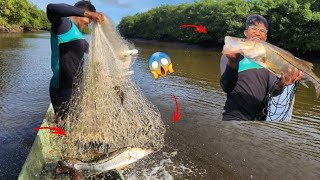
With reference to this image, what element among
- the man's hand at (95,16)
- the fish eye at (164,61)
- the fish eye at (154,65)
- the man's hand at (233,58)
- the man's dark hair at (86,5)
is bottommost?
the fish eye at (154,65)

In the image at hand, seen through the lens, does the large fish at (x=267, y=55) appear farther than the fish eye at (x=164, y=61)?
No

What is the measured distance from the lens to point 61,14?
572cm

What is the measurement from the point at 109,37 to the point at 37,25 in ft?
348

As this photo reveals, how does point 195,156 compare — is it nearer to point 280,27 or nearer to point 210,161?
point 210,161

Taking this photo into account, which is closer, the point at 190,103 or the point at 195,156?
the point at 195,156

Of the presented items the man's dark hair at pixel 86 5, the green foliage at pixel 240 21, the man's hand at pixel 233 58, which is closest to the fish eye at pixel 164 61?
the man's dark hair at pixel 86 5

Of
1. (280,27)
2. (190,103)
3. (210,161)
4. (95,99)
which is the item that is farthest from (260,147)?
(280,27)

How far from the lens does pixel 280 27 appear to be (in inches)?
1656

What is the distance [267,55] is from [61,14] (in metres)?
3.18

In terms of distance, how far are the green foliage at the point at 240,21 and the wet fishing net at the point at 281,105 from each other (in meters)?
36.7

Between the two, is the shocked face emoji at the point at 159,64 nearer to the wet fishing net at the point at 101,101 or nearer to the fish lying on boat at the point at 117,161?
the wet fishing net at the point at 101,101

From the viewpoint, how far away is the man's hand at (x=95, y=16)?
5.64 metres

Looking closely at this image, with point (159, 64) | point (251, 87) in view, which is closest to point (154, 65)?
point (159, 64)

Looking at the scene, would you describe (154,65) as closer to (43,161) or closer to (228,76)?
(228,76)
